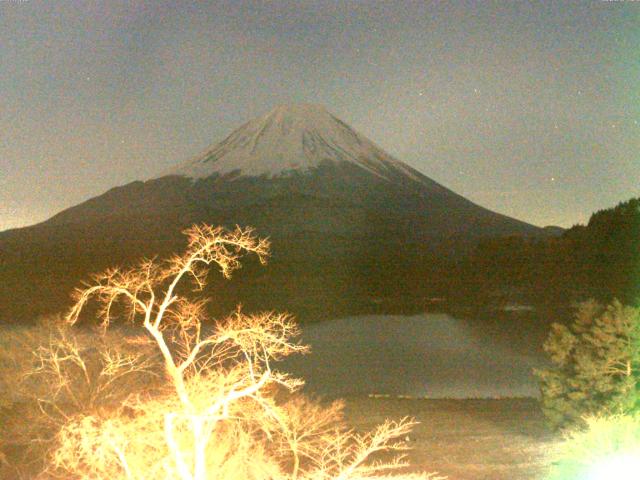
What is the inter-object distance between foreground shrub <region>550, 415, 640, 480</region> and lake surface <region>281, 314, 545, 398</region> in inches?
521

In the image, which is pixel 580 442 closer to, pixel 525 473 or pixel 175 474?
pixel 525 473

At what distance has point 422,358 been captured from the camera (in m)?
32.6

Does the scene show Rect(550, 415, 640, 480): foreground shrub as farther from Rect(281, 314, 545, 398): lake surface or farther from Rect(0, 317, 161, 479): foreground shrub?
Result: Rect(281, 314, 545, 398): lake surface

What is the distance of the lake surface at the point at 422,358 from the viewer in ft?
81.0

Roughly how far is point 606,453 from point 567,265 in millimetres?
51370

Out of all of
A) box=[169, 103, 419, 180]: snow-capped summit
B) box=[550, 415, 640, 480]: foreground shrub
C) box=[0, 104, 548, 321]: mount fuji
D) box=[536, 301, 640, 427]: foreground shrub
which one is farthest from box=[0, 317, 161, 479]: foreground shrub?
box=[169, 103, 419, 180]: snow-capped summit

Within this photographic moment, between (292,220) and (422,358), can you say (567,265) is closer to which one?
(422,358)

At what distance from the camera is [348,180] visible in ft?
381

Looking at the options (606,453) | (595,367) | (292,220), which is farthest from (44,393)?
(292,220)

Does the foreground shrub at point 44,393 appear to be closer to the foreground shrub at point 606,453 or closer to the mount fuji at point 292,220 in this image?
the foreground shrub at point 606,453

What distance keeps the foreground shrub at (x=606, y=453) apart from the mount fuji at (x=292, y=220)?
192 feet

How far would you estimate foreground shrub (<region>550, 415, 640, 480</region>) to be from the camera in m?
8.45

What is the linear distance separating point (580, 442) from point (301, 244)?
8989cm

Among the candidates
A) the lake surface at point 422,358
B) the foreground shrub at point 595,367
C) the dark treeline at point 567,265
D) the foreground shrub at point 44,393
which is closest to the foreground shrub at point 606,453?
the foreground shrub at point 595,367
